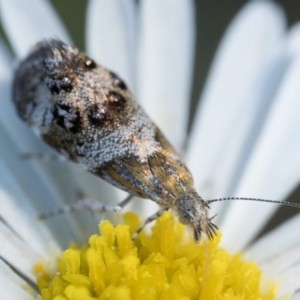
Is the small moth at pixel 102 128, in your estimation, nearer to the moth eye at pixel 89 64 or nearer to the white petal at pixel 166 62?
the moth eye at pixel 89 64

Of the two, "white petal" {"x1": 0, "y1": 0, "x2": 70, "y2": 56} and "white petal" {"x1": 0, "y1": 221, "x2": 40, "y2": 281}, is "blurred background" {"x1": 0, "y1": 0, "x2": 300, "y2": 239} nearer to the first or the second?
"white petal" {"x1": 0, "y1": 0, "x2": 70, "y2": 56}

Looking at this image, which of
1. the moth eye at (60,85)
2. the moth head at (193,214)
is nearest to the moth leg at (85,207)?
the moth head at (193,214)

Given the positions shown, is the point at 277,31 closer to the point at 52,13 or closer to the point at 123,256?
the point at 52,13

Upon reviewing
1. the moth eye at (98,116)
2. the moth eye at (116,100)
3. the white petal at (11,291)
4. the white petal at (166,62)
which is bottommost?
the white petal at (11,291)

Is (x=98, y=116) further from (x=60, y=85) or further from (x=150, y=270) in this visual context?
(x=150, y=270)

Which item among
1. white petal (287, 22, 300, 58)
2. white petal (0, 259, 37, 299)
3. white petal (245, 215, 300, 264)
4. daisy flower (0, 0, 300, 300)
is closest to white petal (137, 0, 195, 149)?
daisy flower (0, 0, 300, 300)

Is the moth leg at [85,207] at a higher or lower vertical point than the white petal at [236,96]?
lower

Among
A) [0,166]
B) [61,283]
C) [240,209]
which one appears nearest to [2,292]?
[61,283]

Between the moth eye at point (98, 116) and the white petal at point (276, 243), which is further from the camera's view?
the white petal at point (276, 243)
